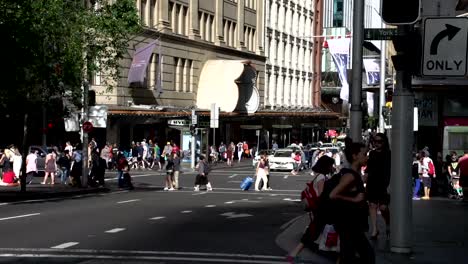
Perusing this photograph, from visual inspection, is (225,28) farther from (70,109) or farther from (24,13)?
(24,13)

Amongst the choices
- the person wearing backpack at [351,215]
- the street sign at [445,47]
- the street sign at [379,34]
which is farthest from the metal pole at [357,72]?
the person wearing backpack at [351,215]

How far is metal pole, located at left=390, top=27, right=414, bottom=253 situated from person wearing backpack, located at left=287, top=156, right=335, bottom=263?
0.99m

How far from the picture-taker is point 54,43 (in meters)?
26.2

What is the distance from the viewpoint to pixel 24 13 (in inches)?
920

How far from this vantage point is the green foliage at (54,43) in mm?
22719

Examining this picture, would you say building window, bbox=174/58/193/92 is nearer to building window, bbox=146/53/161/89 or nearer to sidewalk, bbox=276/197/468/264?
building window, bbox=146/53/161/89

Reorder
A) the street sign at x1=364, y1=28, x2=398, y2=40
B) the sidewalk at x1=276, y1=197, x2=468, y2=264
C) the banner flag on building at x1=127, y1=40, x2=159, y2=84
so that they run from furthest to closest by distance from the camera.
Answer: the banner flag on building at x1=127, y1=40, x2=159, y2=84, the sidewalk at x1=276, y1=197, x2=468, y2=264, the street sign at x1=364, y1=28, x2=398, y2=40

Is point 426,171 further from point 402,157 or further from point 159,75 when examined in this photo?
point 159,75

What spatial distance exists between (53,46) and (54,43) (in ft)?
0.33

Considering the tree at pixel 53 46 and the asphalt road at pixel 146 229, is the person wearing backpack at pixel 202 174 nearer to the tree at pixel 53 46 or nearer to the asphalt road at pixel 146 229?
the asphalt road at pixel 146 229

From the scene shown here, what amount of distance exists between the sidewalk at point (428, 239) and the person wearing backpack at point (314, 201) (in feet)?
2.79

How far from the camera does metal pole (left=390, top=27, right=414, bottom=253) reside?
37.0 ft

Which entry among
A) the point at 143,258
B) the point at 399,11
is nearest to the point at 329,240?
the point at 143,258

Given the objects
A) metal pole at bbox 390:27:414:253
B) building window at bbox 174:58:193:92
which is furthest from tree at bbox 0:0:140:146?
building window at bbox 174:58:193:92
